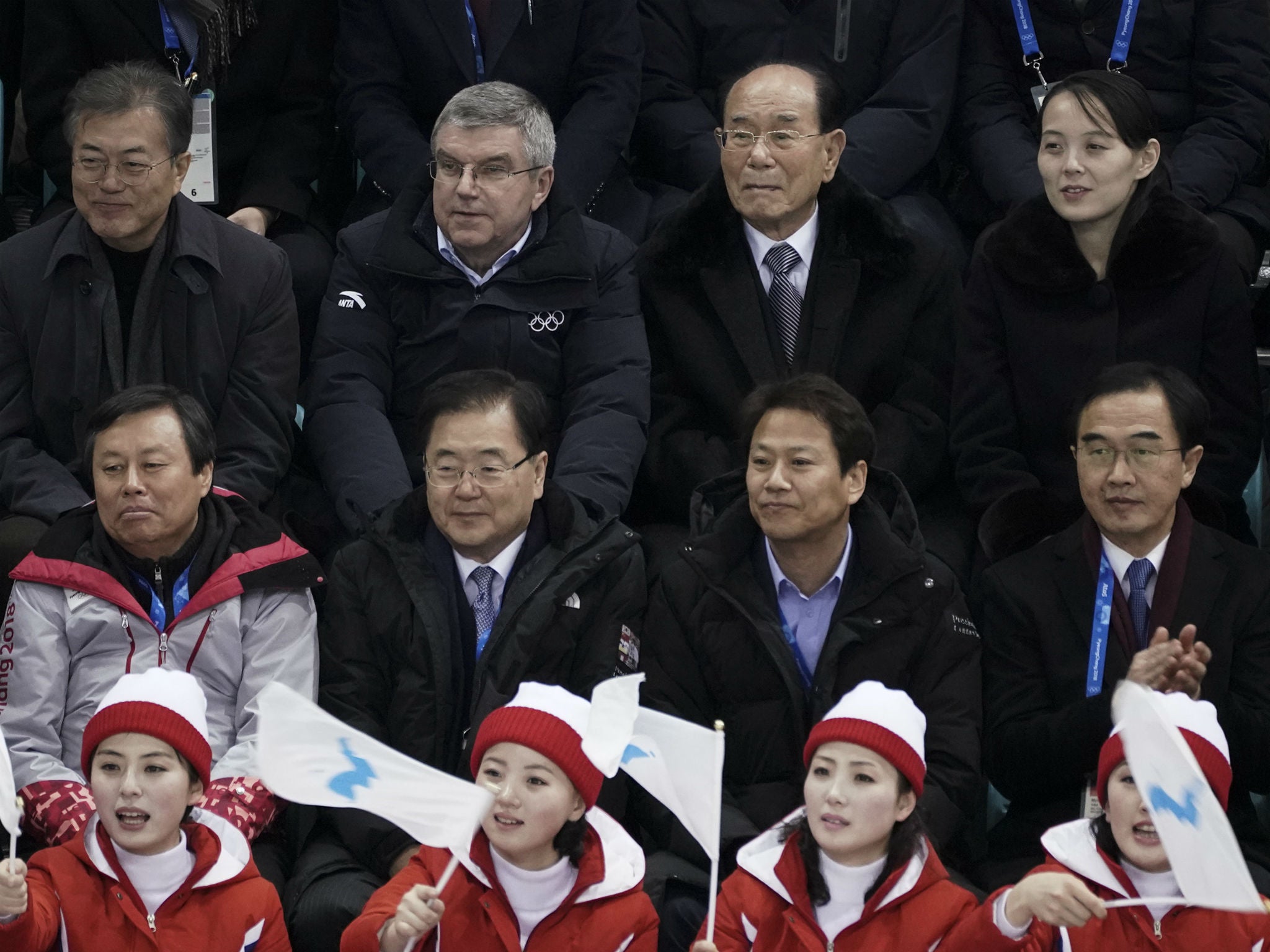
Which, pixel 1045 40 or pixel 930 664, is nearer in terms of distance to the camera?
pixel 930 664

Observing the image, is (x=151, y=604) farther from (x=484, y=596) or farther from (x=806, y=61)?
(x=806, y=61)

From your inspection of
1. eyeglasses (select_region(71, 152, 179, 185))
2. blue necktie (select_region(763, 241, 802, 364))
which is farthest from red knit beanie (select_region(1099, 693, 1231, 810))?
eyeglasses (select_region(71, 152, 179, 185))

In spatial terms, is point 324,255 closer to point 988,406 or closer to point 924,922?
point 988,406

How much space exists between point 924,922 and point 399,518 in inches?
57.2

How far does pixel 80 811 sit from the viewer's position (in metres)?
3.96

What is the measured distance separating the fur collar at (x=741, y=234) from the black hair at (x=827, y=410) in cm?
75

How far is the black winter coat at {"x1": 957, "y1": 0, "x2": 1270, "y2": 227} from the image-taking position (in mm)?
5594

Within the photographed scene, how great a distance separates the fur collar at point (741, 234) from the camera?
5.10 m

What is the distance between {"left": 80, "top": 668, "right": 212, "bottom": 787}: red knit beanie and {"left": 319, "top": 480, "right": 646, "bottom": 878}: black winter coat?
1.79 feet

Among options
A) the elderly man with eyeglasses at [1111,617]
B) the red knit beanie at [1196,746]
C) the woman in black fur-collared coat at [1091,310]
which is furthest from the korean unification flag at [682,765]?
the woman in black fur-collared coat at [1091,310]

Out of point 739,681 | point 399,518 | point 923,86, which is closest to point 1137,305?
point 923,86

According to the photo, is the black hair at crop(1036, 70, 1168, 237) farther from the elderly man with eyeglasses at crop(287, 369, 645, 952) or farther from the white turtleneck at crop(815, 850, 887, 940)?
the white turtleneck at crop(815, 850, 887, 940)

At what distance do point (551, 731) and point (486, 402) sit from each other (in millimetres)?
1028

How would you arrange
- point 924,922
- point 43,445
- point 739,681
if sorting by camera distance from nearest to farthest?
point 924,922, point 739,681, point 43,445
